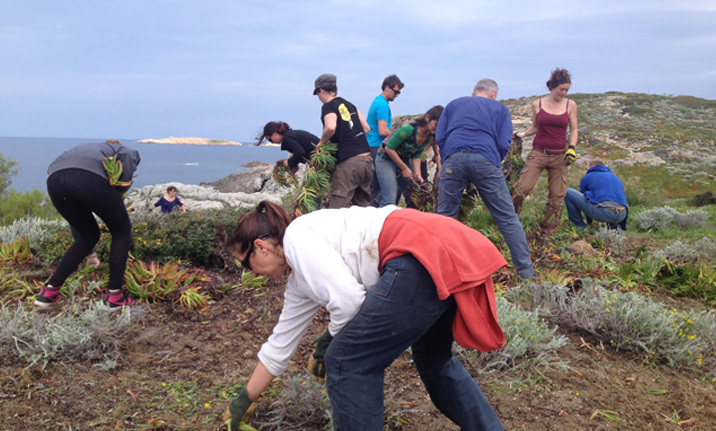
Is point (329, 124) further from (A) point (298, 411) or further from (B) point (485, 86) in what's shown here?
(A) point (298, 411)

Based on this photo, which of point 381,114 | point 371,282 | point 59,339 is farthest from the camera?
point 381,114

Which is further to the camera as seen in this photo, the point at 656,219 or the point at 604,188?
the point at 656,219

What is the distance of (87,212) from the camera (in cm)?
421

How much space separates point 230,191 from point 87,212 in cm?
2070

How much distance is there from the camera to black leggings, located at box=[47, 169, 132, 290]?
3.92 meters

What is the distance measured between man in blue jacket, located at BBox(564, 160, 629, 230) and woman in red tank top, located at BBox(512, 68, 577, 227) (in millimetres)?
468

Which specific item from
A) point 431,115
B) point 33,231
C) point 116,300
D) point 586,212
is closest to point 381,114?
point 431,115

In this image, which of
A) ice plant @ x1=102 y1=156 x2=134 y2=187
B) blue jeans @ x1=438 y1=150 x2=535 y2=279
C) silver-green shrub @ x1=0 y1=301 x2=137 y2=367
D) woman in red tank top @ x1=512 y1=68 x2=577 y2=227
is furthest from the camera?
woman in red tank top @ x1=512 y1=68 x2=577 y2=227

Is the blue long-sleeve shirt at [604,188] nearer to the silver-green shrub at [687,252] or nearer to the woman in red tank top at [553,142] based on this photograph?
the woman in red tank top at [553,142]

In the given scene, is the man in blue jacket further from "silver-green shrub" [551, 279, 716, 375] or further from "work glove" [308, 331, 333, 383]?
"work glove" [308, 331, 333, 383]

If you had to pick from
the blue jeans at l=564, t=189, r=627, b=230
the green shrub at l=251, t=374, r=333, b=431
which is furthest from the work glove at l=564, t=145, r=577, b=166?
the green shrub at l=251, t=374, r=333, b=431

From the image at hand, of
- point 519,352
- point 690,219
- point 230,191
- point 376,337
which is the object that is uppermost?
point 376,337

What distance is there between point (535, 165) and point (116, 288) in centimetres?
520

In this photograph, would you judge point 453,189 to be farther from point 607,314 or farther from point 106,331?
point 106,331
